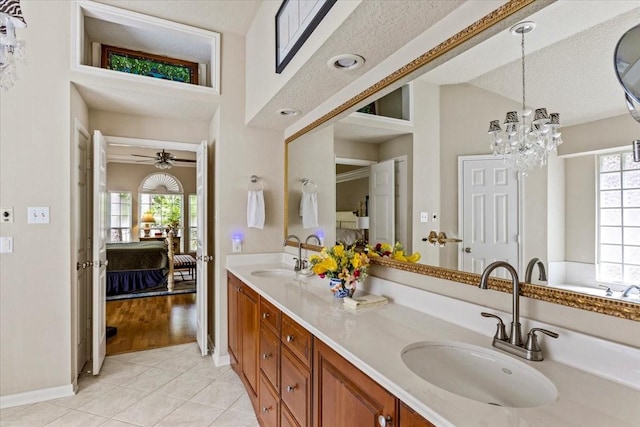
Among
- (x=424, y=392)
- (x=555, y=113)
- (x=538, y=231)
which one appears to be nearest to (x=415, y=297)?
(x=538, y=231)

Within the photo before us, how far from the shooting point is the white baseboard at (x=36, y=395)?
7.85 feet

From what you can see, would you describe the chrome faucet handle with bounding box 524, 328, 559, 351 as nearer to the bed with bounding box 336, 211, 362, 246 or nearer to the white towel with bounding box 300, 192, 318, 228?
the bed with bounding box 336, 211, 362, 246

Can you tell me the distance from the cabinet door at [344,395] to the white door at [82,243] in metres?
2.36

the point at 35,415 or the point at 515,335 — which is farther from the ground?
the point at 515,335

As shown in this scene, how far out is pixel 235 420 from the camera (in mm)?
2227

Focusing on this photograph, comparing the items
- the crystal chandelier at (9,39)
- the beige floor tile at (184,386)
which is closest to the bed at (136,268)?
the beige floor tile at (184,386)

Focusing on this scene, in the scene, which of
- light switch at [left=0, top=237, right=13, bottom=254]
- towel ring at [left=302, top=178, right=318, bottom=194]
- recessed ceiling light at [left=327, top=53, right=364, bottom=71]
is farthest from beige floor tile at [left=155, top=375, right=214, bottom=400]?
recessed ceiling light at [left=327, top=53, right=364, bottom=71]

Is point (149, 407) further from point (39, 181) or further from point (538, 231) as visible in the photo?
point (538, 231)

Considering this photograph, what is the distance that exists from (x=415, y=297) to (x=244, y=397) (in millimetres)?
1697

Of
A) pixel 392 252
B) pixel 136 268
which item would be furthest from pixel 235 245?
pixel 136 268

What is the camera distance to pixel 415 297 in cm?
160

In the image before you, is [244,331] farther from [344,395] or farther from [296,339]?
[344,395]

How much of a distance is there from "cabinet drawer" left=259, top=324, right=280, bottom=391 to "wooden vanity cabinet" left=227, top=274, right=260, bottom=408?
105 mm

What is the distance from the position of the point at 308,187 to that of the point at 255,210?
1.79ft
